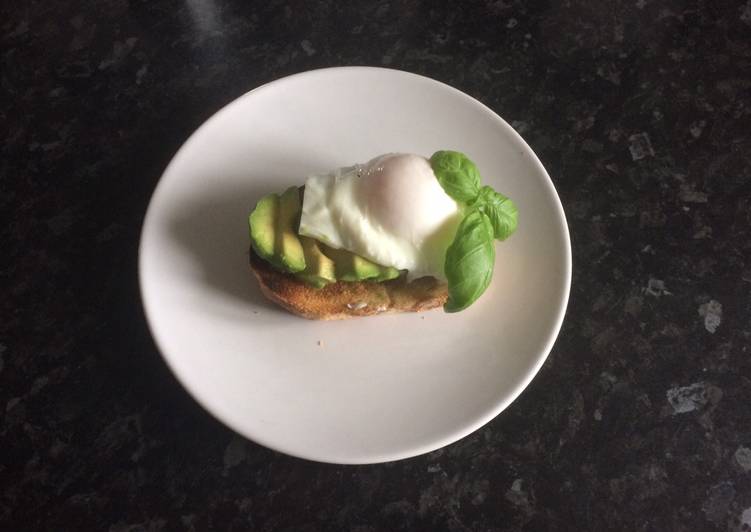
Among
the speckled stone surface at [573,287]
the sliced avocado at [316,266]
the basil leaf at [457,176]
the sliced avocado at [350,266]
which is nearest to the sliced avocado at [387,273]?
the sliced avocado at [350,266]

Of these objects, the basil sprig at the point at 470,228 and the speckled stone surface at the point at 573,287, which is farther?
the speckled stone surface at the point at 573,287

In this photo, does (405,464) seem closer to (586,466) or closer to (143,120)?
(586,466)

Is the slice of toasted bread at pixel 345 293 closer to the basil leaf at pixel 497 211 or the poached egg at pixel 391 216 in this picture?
the poached egg at pixel 391 216

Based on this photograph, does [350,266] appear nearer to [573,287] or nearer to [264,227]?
[264,227]

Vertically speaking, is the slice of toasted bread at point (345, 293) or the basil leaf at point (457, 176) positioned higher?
the basil leaf at point (457, 176)

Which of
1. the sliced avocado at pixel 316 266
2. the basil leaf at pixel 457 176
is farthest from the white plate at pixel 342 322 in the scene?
the basil leaf at pixel 457 176

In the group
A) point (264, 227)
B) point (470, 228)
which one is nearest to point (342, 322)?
point (264, 227)
